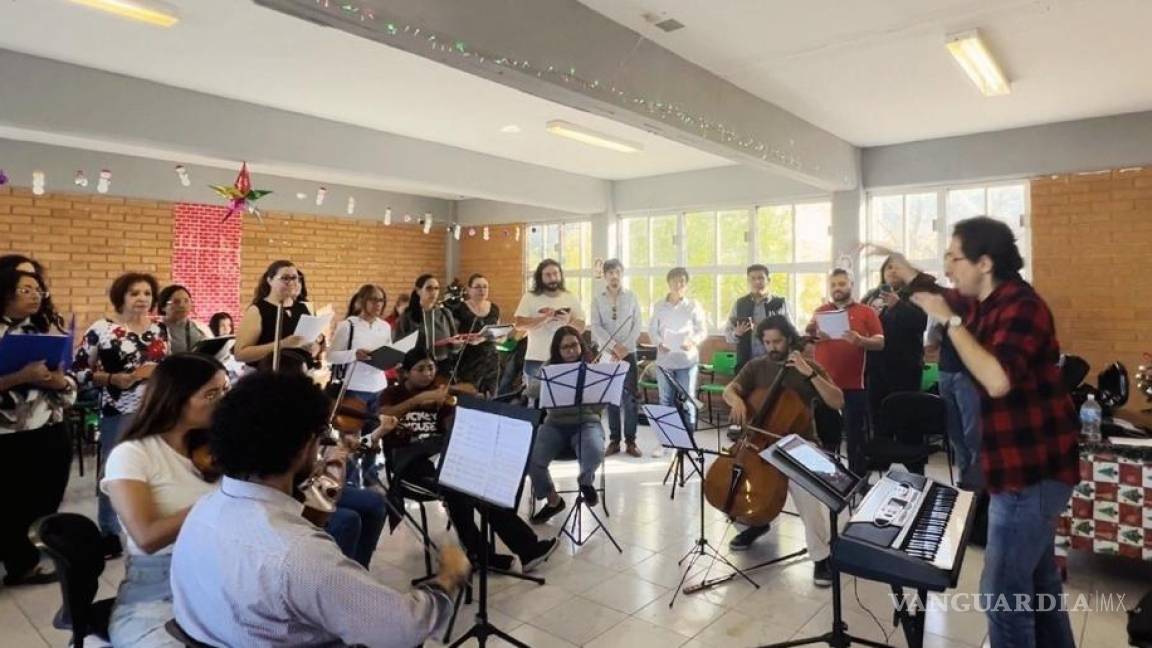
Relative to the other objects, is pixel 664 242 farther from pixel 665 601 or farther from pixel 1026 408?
pixel 1026 408

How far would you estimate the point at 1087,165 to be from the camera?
202 inches

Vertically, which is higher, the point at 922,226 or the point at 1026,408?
the point at 922,226

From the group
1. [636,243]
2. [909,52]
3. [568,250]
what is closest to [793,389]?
[909,52]

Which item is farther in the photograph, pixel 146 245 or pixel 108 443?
pixel 146 245

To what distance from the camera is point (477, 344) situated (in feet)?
13.9

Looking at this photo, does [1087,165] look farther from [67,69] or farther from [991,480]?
[67,69]

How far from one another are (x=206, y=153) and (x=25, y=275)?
201cm

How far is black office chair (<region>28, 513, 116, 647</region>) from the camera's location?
1.63m

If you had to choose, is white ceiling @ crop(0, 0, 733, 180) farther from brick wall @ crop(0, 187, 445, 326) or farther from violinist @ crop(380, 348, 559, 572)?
brick wall @ crop(0, 187, 445, 326)

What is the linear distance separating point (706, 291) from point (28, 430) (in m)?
6.00

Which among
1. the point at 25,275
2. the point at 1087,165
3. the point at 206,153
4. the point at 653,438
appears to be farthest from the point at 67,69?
the point at 1087,165

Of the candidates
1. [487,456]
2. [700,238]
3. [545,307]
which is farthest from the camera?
[700,238]

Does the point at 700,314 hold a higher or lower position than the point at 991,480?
higher

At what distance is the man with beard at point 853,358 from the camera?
13.8 feet
